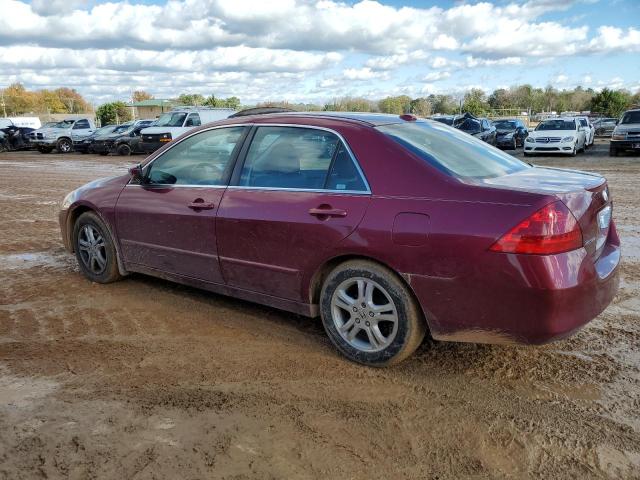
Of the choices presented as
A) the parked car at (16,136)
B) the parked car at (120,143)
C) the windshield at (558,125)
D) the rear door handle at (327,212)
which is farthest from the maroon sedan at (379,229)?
the parked car at (16,136)

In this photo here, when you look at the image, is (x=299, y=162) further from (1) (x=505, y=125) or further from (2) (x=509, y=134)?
(1) (x=505, y=125)

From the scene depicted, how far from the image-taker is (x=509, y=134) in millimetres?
26016

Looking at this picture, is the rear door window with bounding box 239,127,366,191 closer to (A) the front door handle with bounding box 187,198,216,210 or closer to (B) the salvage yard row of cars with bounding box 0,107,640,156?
(A) the front door handle with bounding box 187,198,216,210

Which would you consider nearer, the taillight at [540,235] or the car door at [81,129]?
the taillight at [540,235]

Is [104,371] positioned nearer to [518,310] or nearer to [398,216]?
[398,216]

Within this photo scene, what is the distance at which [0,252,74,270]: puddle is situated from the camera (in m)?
6.25

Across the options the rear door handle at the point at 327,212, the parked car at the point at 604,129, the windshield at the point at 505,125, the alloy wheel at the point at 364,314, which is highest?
the rear door handle at the point at 327,212

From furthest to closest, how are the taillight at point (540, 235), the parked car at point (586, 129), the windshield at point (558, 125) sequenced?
the parked car at point (586, 129), the windshield at point (558, 125), the taillight at point (540, 235)

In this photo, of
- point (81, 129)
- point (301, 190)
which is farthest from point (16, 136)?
point (301, 190)

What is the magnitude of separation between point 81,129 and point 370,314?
2980 cm

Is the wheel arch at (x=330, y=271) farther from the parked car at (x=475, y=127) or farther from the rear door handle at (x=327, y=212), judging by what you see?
the parked car at (x=475, y=127)

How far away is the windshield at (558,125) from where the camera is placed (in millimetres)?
21516

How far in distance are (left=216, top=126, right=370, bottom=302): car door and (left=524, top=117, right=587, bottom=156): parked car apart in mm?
18563

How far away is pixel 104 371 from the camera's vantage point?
367cm
